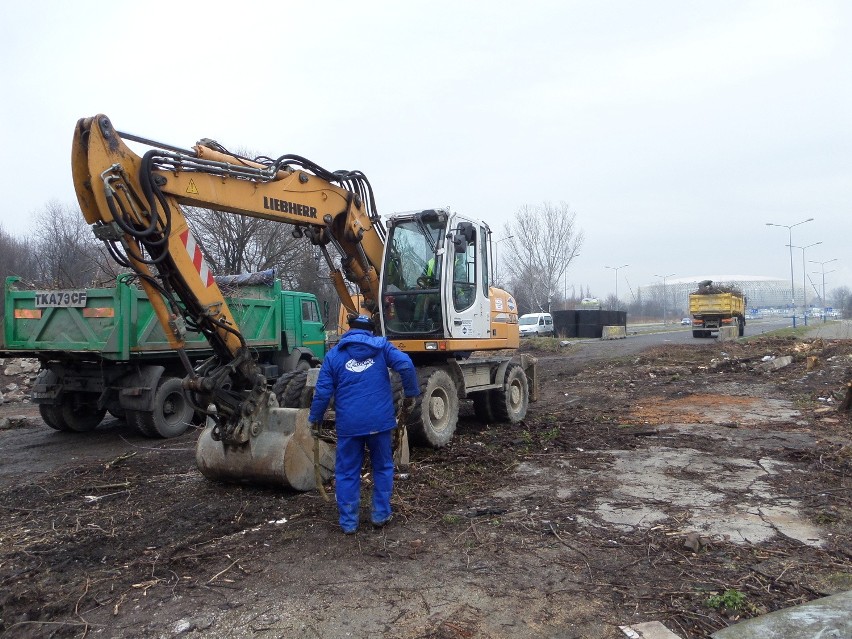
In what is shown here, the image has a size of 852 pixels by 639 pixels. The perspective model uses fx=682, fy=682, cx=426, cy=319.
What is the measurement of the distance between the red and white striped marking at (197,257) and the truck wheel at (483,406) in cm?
502

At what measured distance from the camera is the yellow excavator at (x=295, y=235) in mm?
5824

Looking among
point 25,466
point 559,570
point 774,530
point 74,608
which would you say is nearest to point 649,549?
point 559,570

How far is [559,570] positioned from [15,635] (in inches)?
129

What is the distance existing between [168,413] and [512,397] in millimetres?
5442

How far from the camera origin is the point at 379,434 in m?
5.49

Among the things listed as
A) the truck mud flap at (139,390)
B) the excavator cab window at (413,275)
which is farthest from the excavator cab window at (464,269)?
the truck mud flap at (139,390)

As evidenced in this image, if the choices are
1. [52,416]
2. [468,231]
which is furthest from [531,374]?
[52,416]

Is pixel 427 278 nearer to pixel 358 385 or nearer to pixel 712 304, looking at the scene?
pixel 358 385

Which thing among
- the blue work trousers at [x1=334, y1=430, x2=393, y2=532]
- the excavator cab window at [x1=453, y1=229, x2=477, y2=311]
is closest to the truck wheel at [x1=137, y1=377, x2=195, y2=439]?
the excavator cab window at [x1=453, y1=229, x2=477, y2=311]

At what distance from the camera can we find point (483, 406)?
414 inches

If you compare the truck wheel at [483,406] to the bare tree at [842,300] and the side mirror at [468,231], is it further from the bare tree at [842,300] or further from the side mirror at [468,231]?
the bare tree at [842,300]

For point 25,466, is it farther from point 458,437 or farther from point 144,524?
point 458,437

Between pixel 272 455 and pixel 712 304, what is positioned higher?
pixel 712 304

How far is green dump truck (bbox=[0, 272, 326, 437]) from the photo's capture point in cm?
1000
